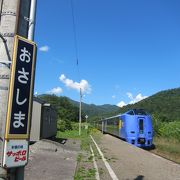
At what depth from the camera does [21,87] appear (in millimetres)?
3557

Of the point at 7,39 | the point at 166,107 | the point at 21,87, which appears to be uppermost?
the point at 166,107

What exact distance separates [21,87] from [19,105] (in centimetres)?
19

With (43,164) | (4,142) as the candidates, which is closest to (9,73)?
(4,142)

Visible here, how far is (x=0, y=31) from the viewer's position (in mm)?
3621

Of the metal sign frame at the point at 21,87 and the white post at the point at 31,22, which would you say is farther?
the white post at the point at 31,22

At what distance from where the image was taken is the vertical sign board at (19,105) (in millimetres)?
3404

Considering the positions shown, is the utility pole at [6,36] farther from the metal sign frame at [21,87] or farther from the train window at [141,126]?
the train window at [141,126]

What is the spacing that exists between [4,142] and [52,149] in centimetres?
1416

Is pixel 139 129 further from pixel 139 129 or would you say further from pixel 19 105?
pixel 19 105

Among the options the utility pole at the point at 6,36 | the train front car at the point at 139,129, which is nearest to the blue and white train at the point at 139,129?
the train front car at the point at 139,129

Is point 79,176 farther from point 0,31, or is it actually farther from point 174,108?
point 174,108

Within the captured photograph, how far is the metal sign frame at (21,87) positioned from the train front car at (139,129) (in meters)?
22.7

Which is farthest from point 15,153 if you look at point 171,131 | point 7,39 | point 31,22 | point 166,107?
point 166,107

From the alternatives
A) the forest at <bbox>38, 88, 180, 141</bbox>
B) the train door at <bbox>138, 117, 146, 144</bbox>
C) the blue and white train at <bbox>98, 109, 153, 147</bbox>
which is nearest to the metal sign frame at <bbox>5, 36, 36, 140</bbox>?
the blue and white train at <bbox>98, 109, 153, 147</bbox>
